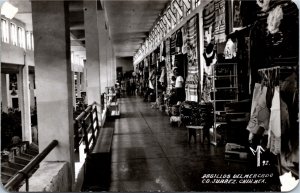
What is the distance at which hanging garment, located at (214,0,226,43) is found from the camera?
638cm

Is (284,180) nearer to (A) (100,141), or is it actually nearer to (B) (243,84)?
(B) (243,84)

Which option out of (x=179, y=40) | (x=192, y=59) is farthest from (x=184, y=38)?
(x=192, y=59)

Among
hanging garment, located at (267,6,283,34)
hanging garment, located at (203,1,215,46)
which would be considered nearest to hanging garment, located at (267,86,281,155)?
hanging garment, located at (267,6,283,34)

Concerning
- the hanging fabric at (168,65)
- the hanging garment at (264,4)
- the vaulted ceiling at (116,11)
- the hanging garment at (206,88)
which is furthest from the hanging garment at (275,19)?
the hanging fabric at (168,65)

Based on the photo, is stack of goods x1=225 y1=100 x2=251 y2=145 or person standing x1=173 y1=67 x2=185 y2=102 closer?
stack of goods x1=225 y1=100 x2=251 y2=145

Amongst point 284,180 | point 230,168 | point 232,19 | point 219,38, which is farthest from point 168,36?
point 284,180

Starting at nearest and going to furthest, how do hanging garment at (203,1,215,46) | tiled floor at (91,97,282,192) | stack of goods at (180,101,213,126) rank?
tiled floor at (91,97,282,192) → stack of goods at (180,101,213,126) → hanging garment at (203,1,215,46)

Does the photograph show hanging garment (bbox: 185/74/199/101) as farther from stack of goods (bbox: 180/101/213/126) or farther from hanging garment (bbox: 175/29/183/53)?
stack of goods (bbox: 180/101/213/126)

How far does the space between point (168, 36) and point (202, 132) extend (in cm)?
637

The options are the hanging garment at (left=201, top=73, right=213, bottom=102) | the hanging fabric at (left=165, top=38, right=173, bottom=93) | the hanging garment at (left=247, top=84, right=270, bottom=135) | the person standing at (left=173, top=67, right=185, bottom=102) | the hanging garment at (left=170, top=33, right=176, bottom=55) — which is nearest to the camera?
the hanging garment at (left=247, top=84, right=270, bottom=135)

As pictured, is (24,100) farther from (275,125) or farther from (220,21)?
(275,125)

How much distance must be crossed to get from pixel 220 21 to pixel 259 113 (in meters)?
2.90

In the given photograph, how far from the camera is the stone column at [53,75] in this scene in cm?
384

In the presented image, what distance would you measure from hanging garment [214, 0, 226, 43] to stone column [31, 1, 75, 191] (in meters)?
3.36
